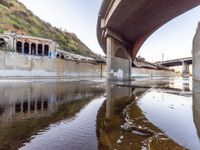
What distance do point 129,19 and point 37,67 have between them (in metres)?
19.1

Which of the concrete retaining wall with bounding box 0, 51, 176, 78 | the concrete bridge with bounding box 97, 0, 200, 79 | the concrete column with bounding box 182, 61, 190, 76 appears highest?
the concrete bridge with bounding box 97, 0, 200, 79

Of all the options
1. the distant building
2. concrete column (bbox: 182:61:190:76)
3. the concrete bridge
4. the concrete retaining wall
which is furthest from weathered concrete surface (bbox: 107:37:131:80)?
concrete column (bbox: 182:61:190:76)

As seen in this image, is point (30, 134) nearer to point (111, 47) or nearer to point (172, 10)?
point (172, 10)

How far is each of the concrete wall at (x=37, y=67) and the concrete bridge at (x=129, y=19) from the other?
10543 mm

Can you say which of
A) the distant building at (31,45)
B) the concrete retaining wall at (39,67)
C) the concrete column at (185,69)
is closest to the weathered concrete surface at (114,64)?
the concrete retaining wall at (39,67)

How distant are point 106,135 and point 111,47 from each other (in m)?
35.4

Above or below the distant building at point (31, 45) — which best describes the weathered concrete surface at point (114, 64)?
below

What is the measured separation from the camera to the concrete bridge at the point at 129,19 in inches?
1123

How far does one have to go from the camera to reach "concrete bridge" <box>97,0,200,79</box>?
93.6ft

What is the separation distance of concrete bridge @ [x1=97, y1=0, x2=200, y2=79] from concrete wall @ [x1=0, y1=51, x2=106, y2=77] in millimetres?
10543

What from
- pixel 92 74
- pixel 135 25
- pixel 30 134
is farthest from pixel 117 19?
pixel 30 134

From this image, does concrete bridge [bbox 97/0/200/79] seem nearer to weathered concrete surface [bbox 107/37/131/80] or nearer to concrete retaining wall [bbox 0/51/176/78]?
weathered concrete surface [bbox 107/37/131/80]

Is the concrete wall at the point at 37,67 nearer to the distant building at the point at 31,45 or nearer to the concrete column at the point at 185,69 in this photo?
the distant building at the point at 31,45

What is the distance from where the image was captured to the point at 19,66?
3659cm
